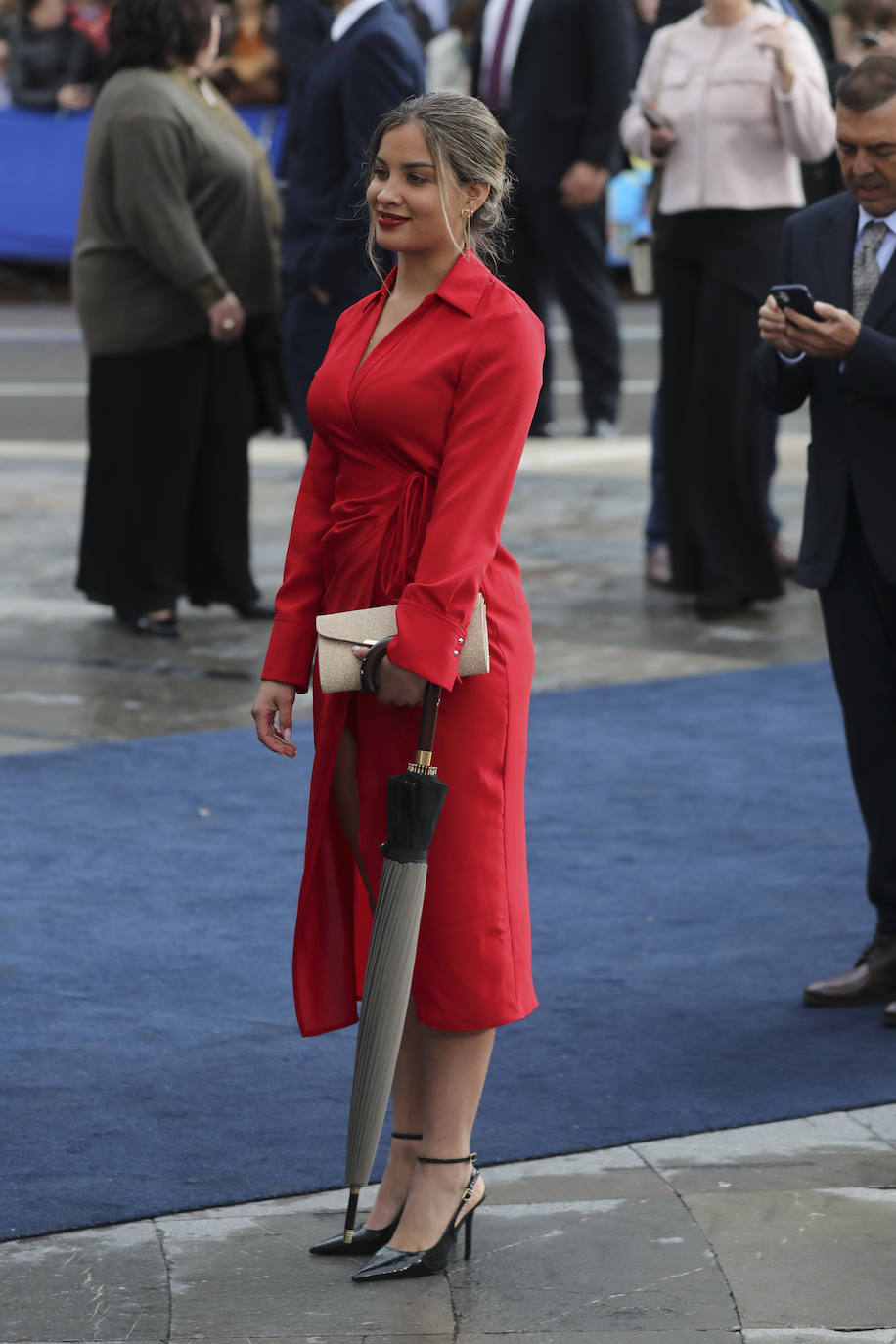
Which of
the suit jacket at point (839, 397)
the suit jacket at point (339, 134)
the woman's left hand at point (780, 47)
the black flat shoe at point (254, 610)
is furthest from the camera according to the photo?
the black flat shoe at point (254, 610)

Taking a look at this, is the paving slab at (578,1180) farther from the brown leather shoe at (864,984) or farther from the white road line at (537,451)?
the white road line at (537,451)

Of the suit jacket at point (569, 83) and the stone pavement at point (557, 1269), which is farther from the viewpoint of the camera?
the suit jacket at point (569, 83)

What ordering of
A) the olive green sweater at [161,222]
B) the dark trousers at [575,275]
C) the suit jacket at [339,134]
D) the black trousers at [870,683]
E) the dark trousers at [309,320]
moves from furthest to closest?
the dark trousers at [575,275] → the dark trousers at [309,320] → the suit jacket at [339,134] → the olive green sweater at [161,222] → the black trousers at [870,683]

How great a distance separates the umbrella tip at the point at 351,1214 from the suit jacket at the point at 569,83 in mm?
8273

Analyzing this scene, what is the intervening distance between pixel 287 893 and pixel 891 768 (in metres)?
1.53

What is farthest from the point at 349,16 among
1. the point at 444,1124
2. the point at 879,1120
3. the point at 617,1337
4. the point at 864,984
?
the point at 617,1337

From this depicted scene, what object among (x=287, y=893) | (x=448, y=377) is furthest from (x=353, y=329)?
(x=287, y=893)

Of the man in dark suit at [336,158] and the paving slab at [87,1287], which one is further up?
the man in dark suit at [336,158]

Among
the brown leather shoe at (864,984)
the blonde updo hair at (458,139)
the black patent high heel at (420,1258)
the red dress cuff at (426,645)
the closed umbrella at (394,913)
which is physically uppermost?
the blonde updo hair at (458,139)

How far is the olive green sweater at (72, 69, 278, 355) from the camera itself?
7.52 metres

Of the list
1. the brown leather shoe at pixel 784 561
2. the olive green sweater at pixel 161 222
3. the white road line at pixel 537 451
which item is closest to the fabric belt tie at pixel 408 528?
the olive green sweater at pixel 161 222

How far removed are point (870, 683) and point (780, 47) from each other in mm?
3714

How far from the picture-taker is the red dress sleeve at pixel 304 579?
11.9ft

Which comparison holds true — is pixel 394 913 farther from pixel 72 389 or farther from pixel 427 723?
pixel 72 389
